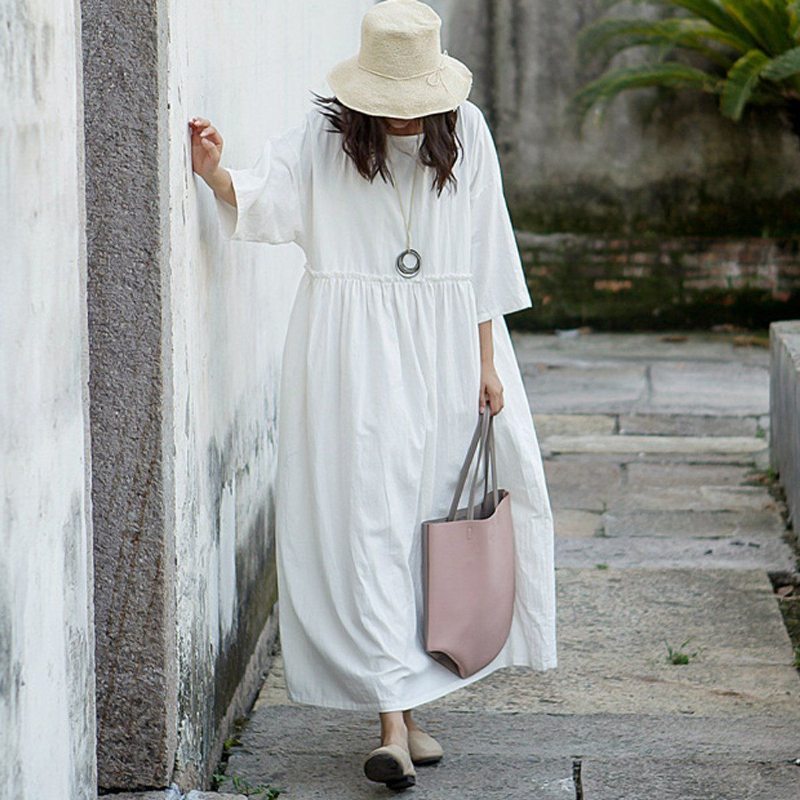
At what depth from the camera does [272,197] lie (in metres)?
3.19

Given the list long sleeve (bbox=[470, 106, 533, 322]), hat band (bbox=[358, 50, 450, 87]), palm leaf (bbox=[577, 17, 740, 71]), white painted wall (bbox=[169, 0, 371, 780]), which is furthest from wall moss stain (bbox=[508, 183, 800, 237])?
hat band (bbox=[358, 50, 450, 87])

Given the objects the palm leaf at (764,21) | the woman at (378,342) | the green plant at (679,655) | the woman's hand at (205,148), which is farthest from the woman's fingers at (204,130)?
the palm leaf at (764,21)

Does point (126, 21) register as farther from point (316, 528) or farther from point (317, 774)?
point (317, 774)

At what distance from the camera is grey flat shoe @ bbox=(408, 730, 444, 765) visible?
3404mm

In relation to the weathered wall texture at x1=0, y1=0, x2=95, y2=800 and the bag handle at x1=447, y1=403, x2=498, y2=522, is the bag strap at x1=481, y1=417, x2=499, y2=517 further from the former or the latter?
the weathered wall texture at x1=0, y1=0, x2=95, y2=800

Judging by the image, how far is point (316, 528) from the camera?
10.8 feet

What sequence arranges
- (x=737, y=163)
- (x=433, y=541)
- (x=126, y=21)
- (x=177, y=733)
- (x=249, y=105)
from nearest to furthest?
(x=126, y=21), (x=177, y=733), (x=433, y=541), (x=249, y=105), (x=737, y=163)

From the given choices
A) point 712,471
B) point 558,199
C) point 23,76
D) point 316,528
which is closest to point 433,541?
point 316,528

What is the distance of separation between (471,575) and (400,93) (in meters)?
1.04

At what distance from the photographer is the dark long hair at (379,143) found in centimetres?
318

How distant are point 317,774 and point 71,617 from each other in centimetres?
127

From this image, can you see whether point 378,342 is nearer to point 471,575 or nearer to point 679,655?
point 471,575

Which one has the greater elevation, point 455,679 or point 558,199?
point 558,199

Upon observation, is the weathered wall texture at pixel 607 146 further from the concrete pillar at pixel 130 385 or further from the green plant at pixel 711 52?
the concrete pillar at pixel 130 385
